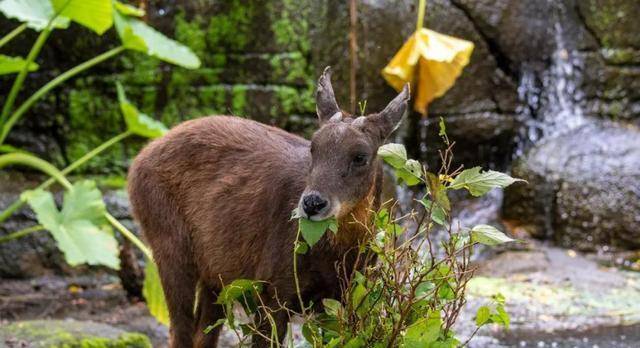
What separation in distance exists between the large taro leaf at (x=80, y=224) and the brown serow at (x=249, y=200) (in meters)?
1.12

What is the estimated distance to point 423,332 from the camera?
378 cm

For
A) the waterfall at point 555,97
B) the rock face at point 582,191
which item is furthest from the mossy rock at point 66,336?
the waterfall at point 555,97

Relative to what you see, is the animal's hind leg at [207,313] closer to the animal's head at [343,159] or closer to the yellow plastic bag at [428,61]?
the animal's head at [343,159]

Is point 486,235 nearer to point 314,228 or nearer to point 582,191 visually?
point 314,228

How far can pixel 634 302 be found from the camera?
7410 millimetres

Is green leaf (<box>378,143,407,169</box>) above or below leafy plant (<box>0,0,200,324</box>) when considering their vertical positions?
above

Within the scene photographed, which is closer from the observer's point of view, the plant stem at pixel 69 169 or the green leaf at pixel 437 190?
the green leaf at pixel 437 190

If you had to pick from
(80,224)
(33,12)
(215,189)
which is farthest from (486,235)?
(33,12)

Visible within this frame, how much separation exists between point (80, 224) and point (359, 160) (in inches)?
119

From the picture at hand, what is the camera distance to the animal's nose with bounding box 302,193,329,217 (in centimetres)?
394

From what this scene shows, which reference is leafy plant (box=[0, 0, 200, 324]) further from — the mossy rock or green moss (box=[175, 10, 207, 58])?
green moss (box=[175, 10, 207, 58])

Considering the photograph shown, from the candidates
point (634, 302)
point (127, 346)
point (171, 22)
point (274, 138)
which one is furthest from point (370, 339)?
point (171, 22)

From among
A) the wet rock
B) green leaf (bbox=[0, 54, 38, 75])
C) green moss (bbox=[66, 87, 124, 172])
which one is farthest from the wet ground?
green leaf (bbox=[0, 54, 38, 75])

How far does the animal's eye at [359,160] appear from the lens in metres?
4.17
